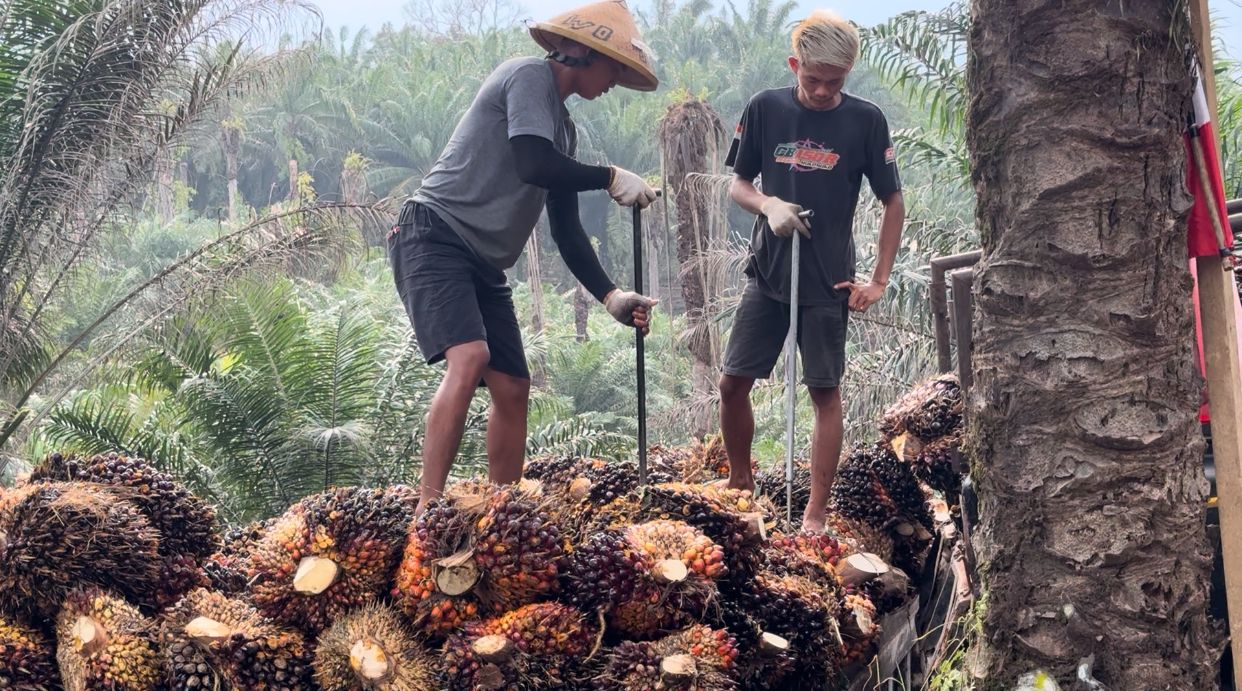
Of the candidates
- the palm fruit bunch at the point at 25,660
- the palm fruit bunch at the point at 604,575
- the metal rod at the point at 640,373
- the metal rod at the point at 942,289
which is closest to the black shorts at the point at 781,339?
the metal rod at the point at 942,289

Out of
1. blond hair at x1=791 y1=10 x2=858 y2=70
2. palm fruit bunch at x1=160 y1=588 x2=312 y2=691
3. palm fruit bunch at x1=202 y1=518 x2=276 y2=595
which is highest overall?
blond hair at x1=791 y1=10 x2=858 y2=70

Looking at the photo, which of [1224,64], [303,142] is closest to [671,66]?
[303,142]

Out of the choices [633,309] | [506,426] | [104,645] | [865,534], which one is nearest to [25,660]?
[104,645]

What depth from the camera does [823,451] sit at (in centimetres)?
426

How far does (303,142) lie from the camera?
45344mm

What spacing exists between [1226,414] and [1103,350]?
0.31 m

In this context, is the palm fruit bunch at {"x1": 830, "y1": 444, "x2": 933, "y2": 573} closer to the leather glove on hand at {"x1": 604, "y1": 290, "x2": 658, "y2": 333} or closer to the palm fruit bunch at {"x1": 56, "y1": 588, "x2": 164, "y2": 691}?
the leather glove on hand at {"x1": 604, "y1": 290, "x2": 658, "y2": 333}

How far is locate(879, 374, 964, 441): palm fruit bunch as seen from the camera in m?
4.70

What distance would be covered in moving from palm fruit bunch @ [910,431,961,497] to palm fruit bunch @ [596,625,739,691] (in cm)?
175

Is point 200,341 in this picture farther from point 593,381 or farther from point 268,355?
point 593,381

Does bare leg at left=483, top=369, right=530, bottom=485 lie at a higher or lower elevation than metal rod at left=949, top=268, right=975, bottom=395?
lower

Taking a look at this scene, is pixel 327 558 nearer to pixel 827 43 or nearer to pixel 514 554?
pixel 514 554

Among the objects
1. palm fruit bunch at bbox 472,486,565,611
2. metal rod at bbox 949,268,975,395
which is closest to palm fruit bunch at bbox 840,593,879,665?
metal rod at bbox 949,268,975,395

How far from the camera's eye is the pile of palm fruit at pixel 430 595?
3039 mm
